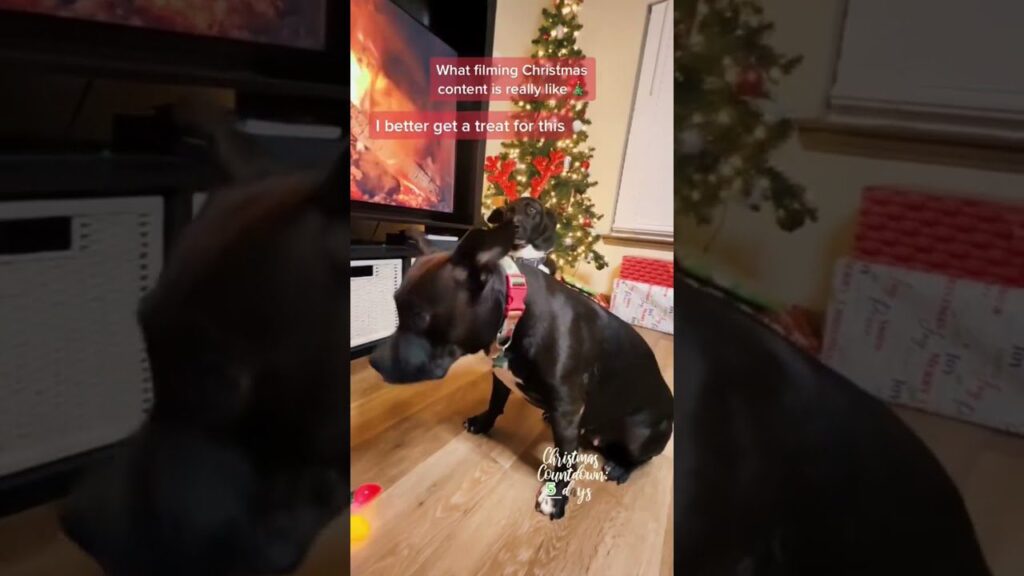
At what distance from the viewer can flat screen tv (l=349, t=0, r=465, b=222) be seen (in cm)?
49

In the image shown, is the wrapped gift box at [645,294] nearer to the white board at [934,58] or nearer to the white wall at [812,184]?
the white wall at [812,184]

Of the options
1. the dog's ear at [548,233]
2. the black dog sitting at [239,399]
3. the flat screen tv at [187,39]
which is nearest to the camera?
the flat screen tv at [187,39]

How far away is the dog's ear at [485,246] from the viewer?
54 centimetres

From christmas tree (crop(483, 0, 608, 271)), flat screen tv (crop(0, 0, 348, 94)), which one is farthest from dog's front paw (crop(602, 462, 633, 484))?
flat screen tv (crop(0, 0, 348, 94))

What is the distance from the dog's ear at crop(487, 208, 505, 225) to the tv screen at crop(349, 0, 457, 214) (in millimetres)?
54

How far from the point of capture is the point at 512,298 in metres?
0.57

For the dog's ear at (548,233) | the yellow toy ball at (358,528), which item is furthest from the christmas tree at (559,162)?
the yellow toy ball at (358,528)

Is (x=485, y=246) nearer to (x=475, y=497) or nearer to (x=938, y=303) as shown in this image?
(x=475, y=497)

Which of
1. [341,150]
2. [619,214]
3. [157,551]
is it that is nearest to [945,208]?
[619,214]

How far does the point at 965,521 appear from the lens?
0.40m

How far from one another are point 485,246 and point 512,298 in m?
0.08

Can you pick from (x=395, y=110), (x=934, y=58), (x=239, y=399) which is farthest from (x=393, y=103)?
(x=934, y=58)

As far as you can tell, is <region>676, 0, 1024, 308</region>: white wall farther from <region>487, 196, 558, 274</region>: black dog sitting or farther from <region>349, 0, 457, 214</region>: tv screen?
<region>349, 0, 457, 214</region>: tv screen

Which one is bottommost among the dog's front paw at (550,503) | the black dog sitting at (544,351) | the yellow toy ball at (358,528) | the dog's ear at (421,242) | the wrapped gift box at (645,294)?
the yellow toy ball at (358,528)
